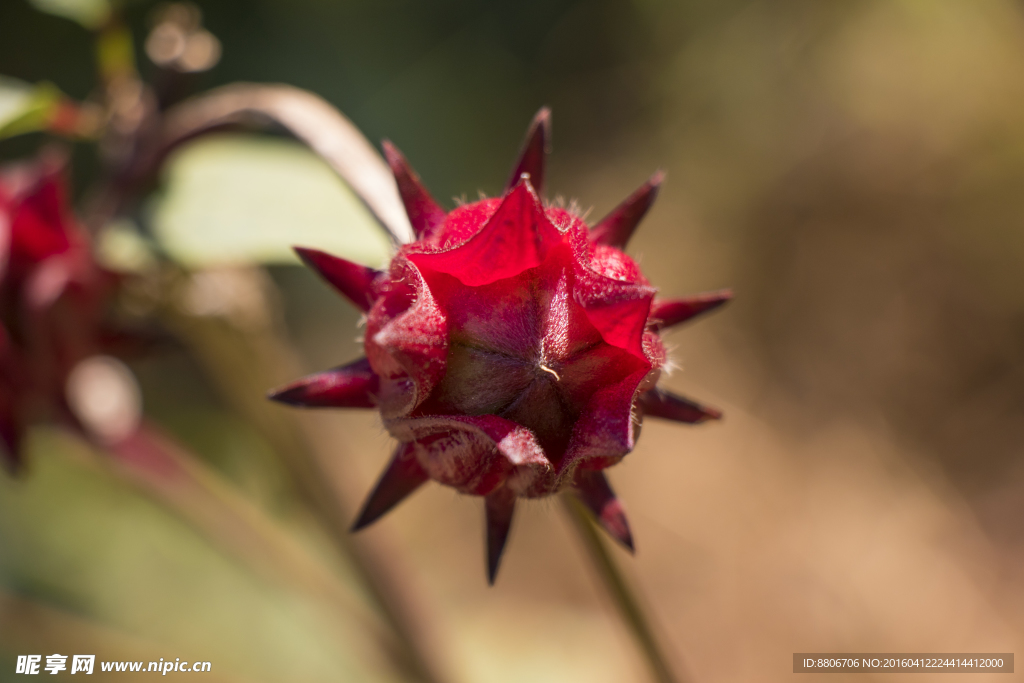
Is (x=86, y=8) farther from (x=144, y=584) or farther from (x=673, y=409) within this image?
(x=144, y=584)

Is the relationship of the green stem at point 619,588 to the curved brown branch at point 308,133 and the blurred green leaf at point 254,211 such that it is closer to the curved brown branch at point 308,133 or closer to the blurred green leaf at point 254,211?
the curved brown branch at point 308,133

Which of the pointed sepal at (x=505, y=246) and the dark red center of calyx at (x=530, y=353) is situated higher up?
the pointed sepal at (x=505, y=246)

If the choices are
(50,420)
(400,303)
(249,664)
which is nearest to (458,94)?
(249,664)

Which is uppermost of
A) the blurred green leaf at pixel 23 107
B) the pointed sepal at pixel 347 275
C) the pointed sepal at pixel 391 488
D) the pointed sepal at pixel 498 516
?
the blurred green leaf at pixel 23 107

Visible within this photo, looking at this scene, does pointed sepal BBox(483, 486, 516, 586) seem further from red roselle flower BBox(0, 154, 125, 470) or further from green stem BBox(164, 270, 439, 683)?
green stem BBox(164, 270, 439, 683)

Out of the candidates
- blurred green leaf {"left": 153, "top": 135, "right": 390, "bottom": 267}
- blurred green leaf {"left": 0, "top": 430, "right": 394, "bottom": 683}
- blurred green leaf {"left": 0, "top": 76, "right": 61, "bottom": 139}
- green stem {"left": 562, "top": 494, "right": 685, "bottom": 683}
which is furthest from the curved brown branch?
blurred green leaf {"left": 0, "top": 430, "right": 394, "bottom": 683}

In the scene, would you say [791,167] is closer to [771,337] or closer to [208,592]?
[771,337]

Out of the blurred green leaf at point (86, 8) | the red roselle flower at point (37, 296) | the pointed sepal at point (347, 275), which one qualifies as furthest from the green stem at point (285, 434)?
the pointed sepal at point (347, 275)
